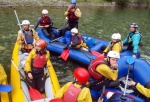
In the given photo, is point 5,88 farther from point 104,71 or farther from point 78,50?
point 78,50

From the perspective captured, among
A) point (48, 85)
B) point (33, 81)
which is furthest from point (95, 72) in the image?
point (33, 81)

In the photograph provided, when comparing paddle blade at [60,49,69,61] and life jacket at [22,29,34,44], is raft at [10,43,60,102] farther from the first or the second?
paddle blade at [60,49,69,61]

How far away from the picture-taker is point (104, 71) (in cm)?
481

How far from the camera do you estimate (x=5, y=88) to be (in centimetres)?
468

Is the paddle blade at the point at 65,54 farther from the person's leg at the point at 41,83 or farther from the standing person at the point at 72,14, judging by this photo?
the person's leg at the point at 41,83

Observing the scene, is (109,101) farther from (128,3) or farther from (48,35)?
(128,3)

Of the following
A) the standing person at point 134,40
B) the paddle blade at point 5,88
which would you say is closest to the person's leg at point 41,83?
the paddle blade at point 5,88

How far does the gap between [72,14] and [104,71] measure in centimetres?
457

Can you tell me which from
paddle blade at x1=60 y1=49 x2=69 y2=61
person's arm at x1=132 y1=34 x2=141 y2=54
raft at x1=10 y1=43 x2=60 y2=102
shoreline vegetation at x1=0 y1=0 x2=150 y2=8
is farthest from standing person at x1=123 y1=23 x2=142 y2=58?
shoreline vegetation at x1=0 y1=0 x2=150 y2=8

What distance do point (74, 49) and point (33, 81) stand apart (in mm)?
2853

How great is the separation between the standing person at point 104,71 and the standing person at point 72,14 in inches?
164

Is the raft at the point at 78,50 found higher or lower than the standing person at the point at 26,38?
lower

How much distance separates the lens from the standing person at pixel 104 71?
4816 millimetres

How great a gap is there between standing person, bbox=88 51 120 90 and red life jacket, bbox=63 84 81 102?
1336 mm
